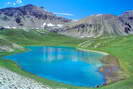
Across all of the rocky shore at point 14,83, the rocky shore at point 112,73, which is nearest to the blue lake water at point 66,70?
the rocky shore at point 112,73

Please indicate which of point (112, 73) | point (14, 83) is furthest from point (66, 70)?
point (14, 83)

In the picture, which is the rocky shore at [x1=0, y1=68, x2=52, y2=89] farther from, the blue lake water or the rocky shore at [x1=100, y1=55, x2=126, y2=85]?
the rocky shore at [x1=100, y1=55, x2=126, y2=85]

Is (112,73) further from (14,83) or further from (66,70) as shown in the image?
(14,83)

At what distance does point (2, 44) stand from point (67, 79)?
76515 millimetres

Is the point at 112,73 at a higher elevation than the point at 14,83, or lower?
lower

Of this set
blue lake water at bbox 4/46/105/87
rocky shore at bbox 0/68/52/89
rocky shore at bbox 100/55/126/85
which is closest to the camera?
rocky shore at bbox 0/68/52/89

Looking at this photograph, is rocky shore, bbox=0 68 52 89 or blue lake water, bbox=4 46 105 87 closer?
rocky shore, bbox=0 68 52 89

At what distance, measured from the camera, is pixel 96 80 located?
203 ft

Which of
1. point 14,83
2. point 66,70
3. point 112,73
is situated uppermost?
point 14,83

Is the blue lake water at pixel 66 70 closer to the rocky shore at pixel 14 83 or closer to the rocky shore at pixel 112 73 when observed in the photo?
the rocky shore at pixel 112 73

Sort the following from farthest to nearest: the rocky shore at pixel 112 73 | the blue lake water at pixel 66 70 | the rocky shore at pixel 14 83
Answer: the rocky shore at pixel 112 73, the blue lake water at pixel 66 70, the rocky shore at pixel 14 83

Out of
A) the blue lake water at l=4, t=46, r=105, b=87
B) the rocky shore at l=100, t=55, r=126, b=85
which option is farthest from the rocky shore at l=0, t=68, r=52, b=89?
the rocky shore at l=100, t=55, r=126, b=85

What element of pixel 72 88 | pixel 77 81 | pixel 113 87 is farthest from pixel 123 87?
pixel 77 81

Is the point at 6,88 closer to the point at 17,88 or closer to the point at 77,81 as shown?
the point at 17,88
